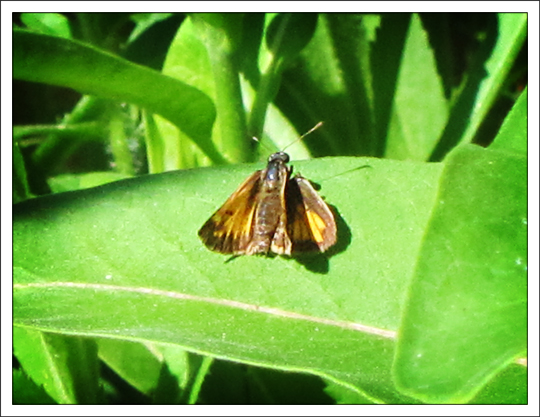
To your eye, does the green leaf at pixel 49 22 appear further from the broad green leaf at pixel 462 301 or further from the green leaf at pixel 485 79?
the broad green leaf at pixel 462 301

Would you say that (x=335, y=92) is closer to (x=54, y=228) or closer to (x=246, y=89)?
(x=246, y=89)

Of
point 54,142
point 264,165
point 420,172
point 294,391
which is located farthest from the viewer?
point 54,142

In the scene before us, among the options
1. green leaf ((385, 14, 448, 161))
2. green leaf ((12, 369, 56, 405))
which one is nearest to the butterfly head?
green leaf ((385, 14, 448, 161))

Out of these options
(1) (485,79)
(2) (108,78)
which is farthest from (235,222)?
(1) (485,79)

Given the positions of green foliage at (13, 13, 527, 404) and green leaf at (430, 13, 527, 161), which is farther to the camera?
green leaf at (430, 13, 527, 161)

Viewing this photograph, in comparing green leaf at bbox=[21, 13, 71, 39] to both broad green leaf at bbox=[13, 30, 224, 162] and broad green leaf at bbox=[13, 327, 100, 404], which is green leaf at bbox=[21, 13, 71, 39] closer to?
broad green leaf at bbox=[13, 30, 224, 162]

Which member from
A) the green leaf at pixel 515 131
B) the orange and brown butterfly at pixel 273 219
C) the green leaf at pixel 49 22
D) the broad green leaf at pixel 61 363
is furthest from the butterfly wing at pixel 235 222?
the green leaf at pixel 49 22

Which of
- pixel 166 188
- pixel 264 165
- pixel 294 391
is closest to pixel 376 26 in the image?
pixel 264 165
